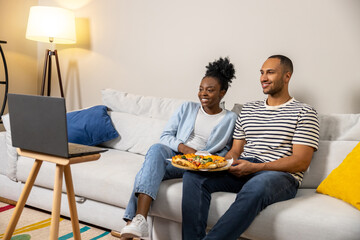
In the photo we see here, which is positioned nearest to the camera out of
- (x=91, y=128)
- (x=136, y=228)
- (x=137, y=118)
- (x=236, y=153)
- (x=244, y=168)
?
(x=136, y=228)

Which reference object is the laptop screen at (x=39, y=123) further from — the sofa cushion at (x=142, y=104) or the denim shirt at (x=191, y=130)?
the sofa cushion at (x=142, y=104)

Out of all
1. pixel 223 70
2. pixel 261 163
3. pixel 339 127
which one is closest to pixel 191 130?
pixel 223 70

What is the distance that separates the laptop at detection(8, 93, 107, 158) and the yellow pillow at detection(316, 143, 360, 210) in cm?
115

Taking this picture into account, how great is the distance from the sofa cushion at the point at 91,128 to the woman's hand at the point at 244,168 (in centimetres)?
115

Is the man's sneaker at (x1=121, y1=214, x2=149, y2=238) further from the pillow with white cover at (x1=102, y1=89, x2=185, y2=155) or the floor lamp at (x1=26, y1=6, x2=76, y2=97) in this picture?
the floor lamp at (x1=26, y1=6, x2=76, y2=97)

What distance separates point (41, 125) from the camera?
5.50 ft

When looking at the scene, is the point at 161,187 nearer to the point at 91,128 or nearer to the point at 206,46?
the point at 91,128

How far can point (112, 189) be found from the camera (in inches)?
86.0

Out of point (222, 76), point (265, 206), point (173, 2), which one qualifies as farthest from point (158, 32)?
point (265, 206)

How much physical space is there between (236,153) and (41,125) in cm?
109

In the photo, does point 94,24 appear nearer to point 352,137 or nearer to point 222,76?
point 222,76

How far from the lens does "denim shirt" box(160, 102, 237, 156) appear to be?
234 cm

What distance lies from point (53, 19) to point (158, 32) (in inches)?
36.7

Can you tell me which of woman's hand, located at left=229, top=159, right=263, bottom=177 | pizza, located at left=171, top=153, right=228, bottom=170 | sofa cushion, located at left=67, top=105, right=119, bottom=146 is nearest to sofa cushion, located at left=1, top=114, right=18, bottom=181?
sofa cushion, located at left=67, top=105, right=119, bottom=146
